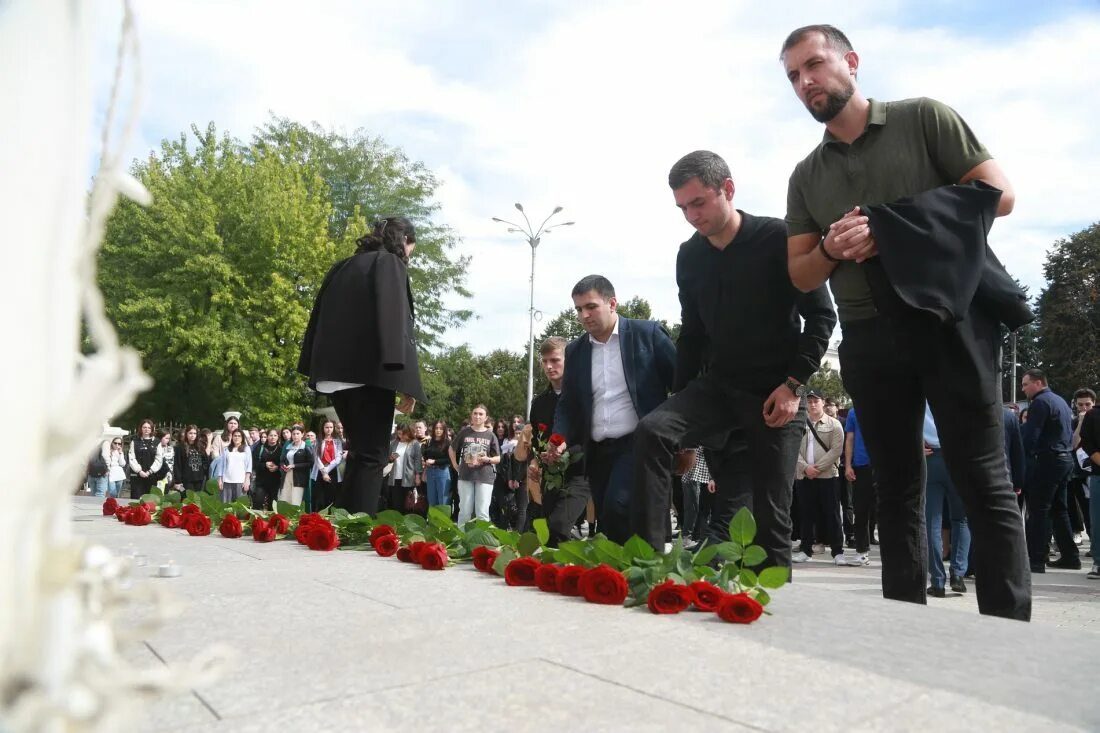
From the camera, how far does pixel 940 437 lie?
3332 mm

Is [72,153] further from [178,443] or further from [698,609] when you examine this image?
[178,443]

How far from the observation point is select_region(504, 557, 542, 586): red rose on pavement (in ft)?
10.9

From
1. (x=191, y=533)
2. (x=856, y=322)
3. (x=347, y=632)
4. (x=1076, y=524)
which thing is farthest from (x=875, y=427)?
(x=1076, y=524)

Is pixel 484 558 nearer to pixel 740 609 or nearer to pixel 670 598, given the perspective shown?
pixel 670 598

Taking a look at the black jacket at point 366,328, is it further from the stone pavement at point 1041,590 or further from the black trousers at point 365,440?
the stone pavement at point 1041,590

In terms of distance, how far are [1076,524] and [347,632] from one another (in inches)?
589

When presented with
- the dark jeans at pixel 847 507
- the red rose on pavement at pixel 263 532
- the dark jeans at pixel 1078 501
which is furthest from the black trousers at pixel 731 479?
the dark jeans at pixel 1078 501

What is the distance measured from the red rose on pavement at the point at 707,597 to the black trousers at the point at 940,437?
3.55 ft

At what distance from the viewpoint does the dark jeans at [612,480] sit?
520cm

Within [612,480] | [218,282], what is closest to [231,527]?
[612,480]

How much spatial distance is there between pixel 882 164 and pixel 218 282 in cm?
2857

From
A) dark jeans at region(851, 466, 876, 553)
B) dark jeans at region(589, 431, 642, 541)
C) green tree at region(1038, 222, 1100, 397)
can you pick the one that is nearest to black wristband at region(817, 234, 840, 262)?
dark jeans at region(589, 431, 642, 541)

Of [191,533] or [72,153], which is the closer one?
[72,153]

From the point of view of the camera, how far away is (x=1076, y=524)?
46.8 ft
